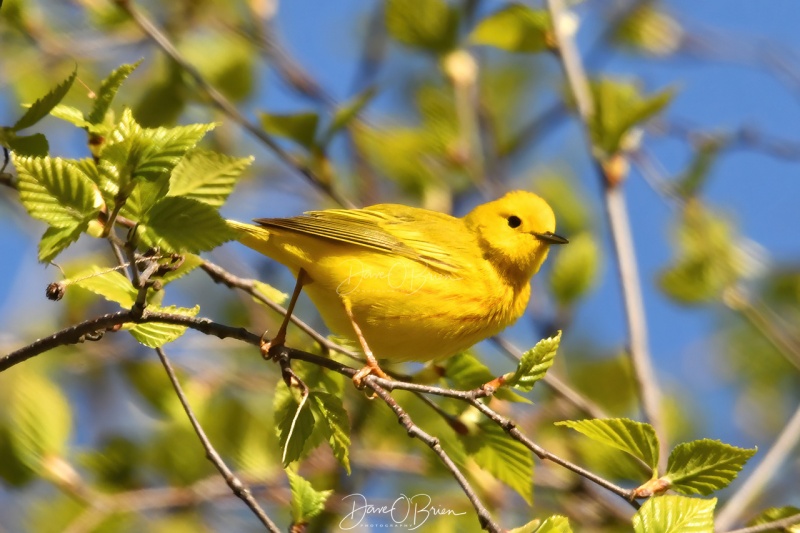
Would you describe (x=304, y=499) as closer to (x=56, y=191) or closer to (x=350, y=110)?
(x=56, y=191)

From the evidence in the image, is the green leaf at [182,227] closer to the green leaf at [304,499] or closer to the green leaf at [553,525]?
the green leaf at [304,499]

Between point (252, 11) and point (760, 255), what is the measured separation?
269 centimetres

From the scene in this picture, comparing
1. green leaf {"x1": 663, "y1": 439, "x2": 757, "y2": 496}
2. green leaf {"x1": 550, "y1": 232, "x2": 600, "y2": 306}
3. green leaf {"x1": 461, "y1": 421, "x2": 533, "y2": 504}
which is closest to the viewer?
green leaf {"x1": 663, "y1": 439, "x2": 757, "y2": 496}

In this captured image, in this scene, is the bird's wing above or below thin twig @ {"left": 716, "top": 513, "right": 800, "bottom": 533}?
above

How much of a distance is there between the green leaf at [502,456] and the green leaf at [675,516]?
0.65m

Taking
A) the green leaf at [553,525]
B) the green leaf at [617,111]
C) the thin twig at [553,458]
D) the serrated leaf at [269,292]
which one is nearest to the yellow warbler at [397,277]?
the serrated leaf at [269,292]

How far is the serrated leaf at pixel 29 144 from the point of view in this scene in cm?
186

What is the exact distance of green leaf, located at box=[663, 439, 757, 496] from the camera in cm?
185

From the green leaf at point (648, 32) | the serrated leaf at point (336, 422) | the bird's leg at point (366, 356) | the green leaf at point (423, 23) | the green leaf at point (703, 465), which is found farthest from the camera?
the green leaf at point (648, 32)

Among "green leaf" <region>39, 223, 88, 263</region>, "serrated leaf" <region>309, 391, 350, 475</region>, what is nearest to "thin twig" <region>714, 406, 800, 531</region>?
"serrated leaf" <region>309, 391, 350, 475</region>

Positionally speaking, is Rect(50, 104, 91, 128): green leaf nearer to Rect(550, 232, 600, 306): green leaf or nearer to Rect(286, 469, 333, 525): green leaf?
Rect(286, 469, 333, 525): green leaf

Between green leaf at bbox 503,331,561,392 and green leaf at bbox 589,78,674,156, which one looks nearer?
green leaf at bbox 503,331,561,392

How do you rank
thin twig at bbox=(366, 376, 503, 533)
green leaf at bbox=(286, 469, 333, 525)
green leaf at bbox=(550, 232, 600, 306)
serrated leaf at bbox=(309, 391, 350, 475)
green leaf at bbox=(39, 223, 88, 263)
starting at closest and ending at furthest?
green leaf at bbox=(39, 223, 88, 263), thin twig at bbox=(366, 376, 503, 533), green leaf at bbox=(286, 469, 333, 525), serrated leaf at bbox=(309, 391, 350, 475), green leaf at bbox=(550, 232, 600, 306)

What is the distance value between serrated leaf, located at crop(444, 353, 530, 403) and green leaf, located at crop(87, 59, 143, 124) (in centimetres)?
115
